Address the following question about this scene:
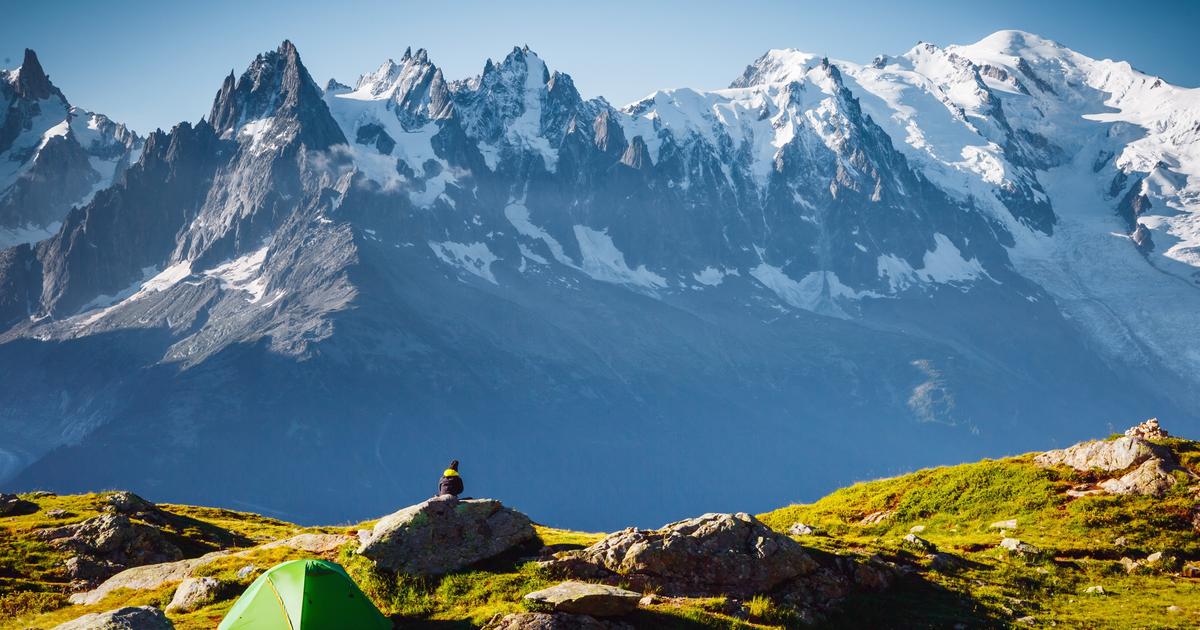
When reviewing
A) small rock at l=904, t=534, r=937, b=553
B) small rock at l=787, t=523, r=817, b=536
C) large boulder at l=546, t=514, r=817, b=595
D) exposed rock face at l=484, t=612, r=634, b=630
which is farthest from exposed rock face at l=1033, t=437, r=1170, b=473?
exposed rock face at l=484, t=612, r=634, b=630

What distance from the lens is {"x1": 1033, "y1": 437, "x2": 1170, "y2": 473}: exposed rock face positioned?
42156mm

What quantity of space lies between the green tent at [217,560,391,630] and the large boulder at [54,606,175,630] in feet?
6.15

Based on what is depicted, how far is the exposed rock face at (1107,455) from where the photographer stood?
42.2 metres

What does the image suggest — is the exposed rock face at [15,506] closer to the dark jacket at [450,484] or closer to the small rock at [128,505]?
the small rock at [128,505]

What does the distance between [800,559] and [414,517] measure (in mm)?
13072

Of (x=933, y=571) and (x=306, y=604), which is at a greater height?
(x=933, y=571)

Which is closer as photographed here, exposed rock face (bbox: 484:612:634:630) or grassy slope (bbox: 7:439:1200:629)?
exposed rock face (bbox: 484:612:634:630)

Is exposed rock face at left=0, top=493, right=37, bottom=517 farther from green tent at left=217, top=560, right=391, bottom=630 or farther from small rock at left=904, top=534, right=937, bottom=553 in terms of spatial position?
small rock at left=904, top=534, right=937, bottom=553

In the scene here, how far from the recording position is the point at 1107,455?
1713 inches

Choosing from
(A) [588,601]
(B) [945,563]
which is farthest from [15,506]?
(B) [945,563]

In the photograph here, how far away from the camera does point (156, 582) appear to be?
113 ft

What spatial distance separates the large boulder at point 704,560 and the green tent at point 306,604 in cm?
636

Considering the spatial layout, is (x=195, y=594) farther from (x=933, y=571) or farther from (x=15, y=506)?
(x=15, y=506)

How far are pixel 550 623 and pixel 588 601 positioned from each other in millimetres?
1321
